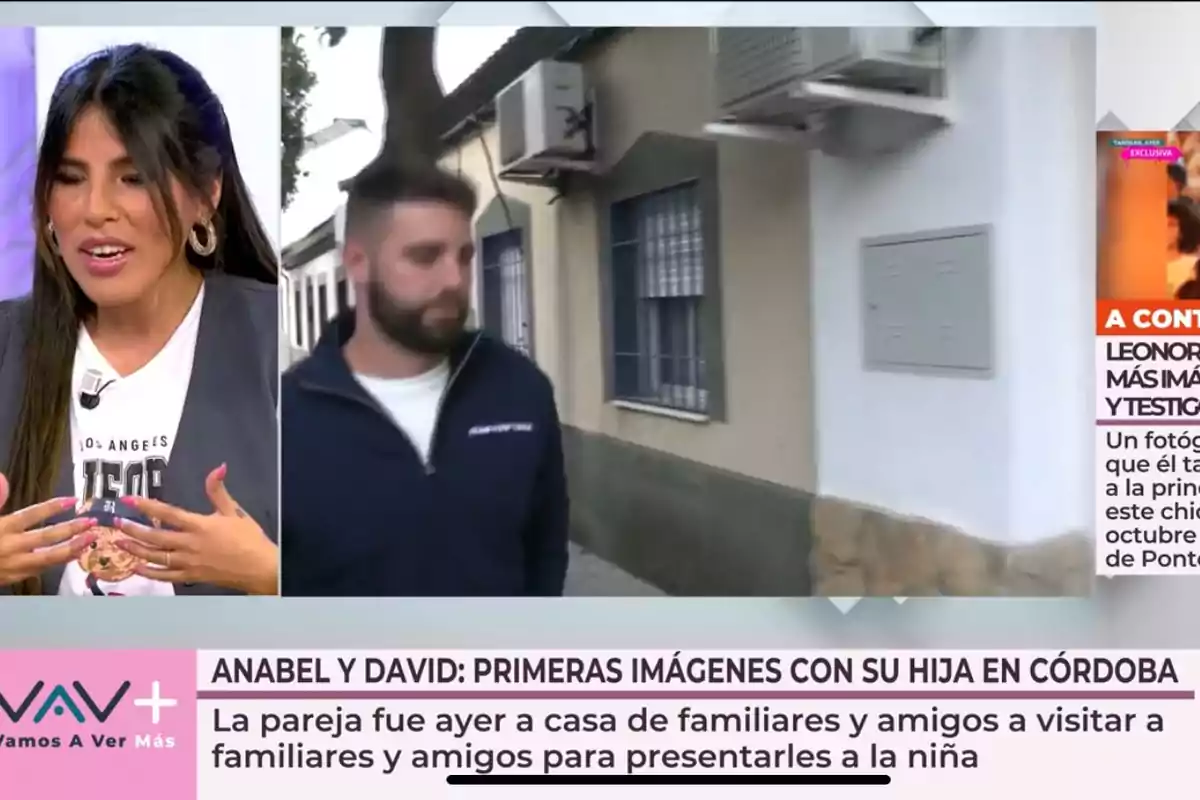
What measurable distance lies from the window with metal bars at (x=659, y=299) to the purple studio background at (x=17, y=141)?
1111mm

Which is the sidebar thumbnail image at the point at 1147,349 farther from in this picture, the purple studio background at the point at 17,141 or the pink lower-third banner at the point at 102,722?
the purple studio background at the point at 17,141

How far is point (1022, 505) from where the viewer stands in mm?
1998

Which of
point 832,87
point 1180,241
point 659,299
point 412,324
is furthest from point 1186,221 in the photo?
point 412,324

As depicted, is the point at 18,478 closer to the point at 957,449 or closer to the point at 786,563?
the point at 786,563

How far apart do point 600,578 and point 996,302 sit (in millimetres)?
901

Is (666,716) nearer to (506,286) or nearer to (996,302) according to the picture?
(506,286)

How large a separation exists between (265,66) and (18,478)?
909 mm

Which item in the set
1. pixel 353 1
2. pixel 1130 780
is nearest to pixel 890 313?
pixel 1130 780

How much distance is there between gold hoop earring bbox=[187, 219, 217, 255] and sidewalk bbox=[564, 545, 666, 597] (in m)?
0.90

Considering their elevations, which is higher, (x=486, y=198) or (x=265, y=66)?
(x=265, y=66)

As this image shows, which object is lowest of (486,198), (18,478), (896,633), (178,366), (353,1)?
(896,633)

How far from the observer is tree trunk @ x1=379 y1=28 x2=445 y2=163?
1.98 metres

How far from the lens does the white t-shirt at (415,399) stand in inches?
78.3

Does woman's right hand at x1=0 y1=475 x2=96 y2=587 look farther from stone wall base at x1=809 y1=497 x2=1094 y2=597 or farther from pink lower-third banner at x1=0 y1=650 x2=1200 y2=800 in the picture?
stone wall base at x1=809 y1=497 x2=1094 y2=597
